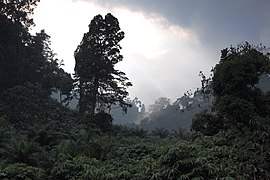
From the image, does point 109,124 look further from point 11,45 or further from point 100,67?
point 11,45

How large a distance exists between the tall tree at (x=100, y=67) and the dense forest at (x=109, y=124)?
0.26ft

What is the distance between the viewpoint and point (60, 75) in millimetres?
33875

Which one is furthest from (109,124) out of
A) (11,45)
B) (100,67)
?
(11,45)

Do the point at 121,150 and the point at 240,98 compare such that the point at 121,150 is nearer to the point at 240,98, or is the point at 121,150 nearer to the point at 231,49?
the point at 240,98

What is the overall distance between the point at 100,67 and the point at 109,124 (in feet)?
14.8

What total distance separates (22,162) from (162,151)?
244 inches

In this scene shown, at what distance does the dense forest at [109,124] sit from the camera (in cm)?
1086

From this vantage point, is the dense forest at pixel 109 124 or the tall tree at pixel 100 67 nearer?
the dense forest at pixel 109 124

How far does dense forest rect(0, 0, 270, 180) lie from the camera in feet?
35.6

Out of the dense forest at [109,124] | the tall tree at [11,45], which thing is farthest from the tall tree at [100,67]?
the tall tree at [11,45]

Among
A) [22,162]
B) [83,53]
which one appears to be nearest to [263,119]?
[22,162]

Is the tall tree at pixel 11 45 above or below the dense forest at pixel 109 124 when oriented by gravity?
above

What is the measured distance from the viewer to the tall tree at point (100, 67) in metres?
26.1

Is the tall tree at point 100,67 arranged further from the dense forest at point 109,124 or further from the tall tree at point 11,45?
the tall tree at point 11,45
